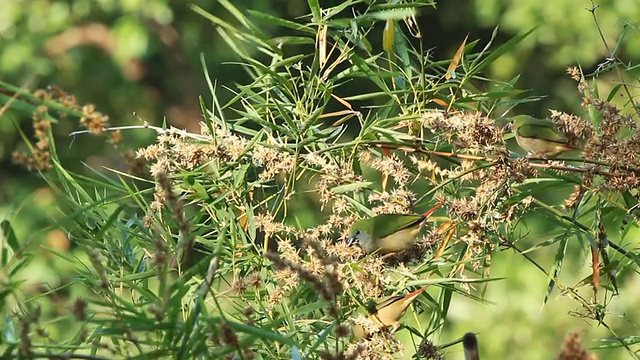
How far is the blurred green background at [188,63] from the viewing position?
2.91 meters

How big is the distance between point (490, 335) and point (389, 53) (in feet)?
6.77

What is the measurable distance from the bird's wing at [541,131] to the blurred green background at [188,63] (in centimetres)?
192

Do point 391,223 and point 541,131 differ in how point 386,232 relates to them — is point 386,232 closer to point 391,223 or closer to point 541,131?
point 391,223

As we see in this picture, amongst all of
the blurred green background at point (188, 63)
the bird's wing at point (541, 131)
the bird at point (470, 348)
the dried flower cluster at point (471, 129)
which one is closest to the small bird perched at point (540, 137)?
the bird's wing at point (541, 131)

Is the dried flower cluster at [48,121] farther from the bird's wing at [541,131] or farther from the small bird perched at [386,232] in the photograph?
the bird's wing at [541,131]

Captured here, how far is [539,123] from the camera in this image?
3.01 ft

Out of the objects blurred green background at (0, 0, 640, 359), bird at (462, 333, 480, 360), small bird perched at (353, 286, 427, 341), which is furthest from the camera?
blurred green background at (0, 0, 640, 359)

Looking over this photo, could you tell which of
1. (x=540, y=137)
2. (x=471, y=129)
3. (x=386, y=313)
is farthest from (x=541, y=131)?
(x=386, y=313)

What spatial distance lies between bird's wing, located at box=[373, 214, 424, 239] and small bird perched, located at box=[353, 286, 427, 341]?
0.06 m

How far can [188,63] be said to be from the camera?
13.3ft

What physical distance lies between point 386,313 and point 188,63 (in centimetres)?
336

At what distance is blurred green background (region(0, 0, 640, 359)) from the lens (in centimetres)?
291

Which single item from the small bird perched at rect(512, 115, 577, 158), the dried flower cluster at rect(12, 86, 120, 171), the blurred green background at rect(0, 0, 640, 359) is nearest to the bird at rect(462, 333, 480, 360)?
the dried flower cluster at rect(12, 86, 120, 171)

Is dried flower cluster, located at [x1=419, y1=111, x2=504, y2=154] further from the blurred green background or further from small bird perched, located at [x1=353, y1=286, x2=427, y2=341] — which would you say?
the blurred green background
